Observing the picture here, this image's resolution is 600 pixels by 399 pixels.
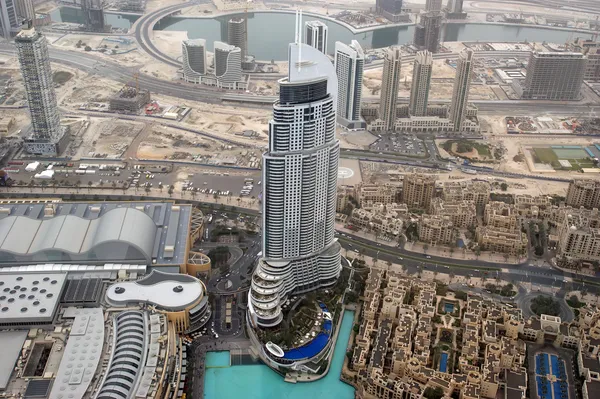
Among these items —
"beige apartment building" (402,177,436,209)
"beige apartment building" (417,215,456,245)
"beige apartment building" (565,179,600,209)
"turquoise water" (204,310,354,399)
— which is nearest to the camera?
"turquoise water" (204,310,354,399)

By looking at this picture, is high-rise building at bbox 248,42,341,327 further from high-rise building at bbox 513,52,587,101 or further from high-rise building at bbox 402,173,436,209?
high-rise building at bbox 513,52,587,101

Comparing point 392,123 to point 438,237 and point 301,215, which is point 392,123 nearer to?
point 438,237

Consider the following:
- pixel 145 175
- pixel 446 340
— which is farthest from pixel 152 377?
pixel 145 175

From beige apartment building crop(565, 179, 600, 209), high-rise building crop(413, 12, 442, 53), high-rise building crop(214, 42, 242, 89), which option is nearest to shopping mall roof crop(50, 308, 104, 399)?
beige apartment building crop(565, 179, 600, 209)

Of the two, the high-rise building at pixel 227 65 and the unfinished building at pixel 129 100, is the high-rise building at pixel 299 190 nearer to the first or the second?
the unfinished building at pixel 129 100

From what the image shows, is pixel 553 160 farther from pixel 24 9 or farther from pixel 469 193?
pixel 24 9
